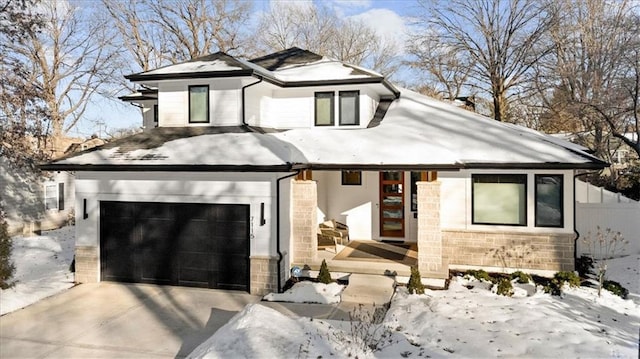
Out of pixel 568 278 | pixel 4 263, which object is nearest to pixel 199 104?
pixel 4 263

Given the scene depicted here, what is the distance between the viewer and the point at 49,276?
38.1 ft

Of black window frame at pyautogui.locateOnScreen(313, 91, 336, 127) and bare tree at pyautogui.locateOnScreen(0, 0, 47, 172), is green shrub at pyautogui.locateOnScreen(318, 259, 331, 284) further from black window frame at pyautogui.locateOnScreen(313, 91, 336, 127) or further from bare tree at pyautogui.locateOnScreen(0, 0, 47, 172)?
bare tree at pyautogui.locateOnScreen(0, 0, 47, 172)

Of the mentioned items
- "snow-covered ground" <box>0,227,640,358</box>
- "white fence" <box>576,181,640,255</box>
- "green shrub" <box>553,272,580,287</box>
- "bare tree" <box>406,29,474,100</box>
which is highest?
"bare tree" <box>406,29,474,100</box>

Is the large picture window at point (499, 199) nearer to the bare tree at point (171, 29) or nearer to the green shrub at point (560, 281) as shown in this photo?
the green shrub at point (560, 281)

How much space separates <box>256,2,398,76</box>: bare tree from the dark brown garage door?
89.2 feet

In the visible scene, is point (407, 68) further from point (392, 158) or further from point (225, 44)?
point (392, 158)

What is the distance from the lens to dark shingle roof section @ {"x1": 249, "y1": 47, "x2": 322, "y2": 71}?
16.5m

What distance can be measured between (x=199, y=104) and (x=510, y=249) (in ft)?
31.2

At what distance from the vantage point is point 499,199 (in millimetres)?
11602

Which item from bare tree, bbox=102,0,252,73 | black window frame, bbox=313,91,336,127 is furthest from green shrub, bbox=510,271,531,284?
bare tree, bbox=102,0,252,73

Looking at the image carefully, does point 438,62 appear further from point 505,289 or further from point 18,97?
point 18,97

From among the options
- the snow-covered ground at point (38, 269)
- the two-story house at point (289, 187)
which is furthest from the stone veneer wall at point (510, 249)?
the snow-covered ground at point (38, 269)

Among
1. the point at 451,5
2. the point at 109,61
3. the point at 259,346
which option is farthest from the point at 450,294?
the point at 109,61

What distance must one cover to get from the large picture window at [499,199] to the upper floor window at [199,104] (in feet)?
25.5
